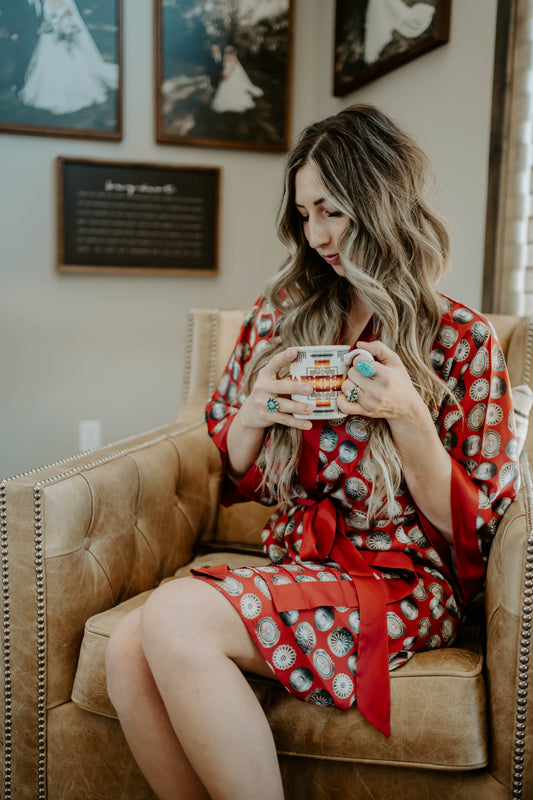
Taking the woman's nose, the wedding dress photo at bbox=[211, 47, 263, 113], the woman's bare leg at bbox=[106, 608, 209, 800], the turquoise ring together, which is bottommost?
the woman's bare leg at bbox=[106, 608, 209, 800]

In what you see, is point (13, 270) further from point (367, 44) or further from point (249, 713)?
point (249, 713)

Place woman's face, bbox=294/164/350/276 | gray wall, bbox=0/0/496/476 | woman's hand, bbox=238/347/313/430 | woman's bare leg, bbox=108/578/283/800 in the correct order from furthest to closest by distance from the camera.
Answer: gray wall, bbox=0/0/496/476, woman's face, bbox=294/164/350/276, woman's hand, bbox=238/347/313/430, woman's bare leg, bbox=108/578/283/800

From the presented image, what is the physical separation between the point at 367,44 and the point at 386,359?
1674 mm

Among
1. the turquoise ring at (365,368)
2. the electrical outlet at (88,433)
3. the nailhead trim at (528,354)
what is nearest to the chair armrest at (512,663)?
the turquoise ring at (365,368)

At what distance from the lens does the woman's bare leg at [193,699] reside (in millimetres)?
904

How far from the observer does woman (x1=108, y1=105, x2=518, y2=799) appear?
0.95m

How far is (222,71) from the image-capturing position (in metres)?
2.57

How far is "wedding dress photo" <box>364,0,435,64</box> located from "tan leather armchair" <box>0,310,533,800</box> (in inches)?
40.7

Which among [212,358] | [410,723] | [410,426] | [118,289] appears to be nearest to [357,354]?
[410,426]

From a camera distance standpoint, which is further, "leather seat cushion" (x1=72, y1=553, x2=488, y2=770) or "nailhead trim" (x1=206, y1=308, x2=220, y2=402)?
"nailhead trim" (x1=206, y1=308, x2=220, y2=402)

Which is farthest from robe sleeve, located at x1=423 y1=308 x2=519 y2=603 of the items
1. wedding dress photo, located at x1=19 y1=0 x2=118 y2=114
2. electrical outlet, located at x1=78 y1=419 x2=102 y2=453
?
wedding dress photo, located at x1=19 y1=0 x2=118 y2=114

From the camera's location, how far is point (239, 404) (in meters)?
1.36

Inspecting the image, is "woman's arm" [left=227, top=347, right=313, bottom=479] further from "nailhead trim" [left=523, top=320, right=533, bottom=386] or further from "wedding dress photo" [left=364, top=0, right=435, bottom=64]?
"wedding dress photo" [left=364, top=0, right=435, bottom=64]

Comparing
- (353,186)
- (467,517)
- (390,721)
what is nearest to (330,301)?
(353,186)
